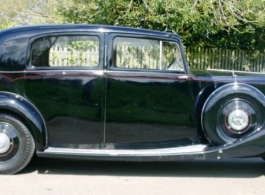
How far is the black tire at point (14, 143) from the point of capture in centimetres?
513

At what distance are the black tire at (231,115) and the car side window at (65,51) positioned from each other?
64.2 inches

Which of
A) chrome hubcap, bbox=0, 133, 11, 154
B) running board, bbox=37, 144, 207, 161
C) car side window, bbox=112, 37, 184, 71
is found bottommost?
running board, bbox=37, 144, 207, 161

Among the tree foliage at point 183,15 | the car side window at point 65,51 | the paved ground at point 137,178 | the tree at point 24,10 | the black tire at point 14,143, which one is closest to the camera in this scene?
the paved ground at point 137,178

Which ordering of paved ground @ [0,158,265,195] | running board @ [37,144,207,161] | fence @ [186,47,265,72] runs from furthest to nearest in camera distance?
fence @ [186,47,265,72] < running board @ [37,144,207,161] < paved ground @ [0,158,265,195]

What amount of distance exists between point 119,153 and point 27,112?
125 cm

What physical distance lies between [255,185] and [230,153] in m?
0.52

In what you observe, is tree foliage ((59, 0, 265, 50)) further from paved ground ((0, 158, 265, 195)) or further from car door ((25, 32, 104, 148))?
car door ((25, 32, 104, 148))

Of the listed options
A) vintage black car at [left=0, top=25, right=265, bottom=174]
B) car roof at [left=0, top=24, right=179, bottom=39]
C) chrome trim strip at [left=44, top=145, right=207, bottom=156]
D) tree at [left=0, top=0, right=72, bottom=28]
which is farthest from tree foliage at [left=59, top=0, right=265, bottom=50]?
tree at [left=0, top=0, right=72, bottom=28]

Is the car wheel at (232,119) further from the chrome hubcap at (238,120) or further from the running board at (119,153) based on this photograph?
the running board at (119,153)

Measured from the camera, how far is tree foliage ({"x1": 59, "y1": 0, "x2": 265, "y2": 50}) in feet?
37.8

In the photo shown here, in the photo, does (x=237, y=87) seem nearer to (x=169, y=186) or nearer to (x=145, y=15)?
(x=169, y=186)

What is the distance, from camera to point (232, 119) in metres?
5.16

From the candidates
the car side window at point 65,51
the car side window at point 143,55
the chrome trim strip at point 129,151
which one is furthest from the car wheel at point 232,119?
the car side window at point 65,51

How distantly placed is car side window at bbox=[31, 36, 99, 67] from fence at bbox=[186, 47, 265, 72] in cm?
821
